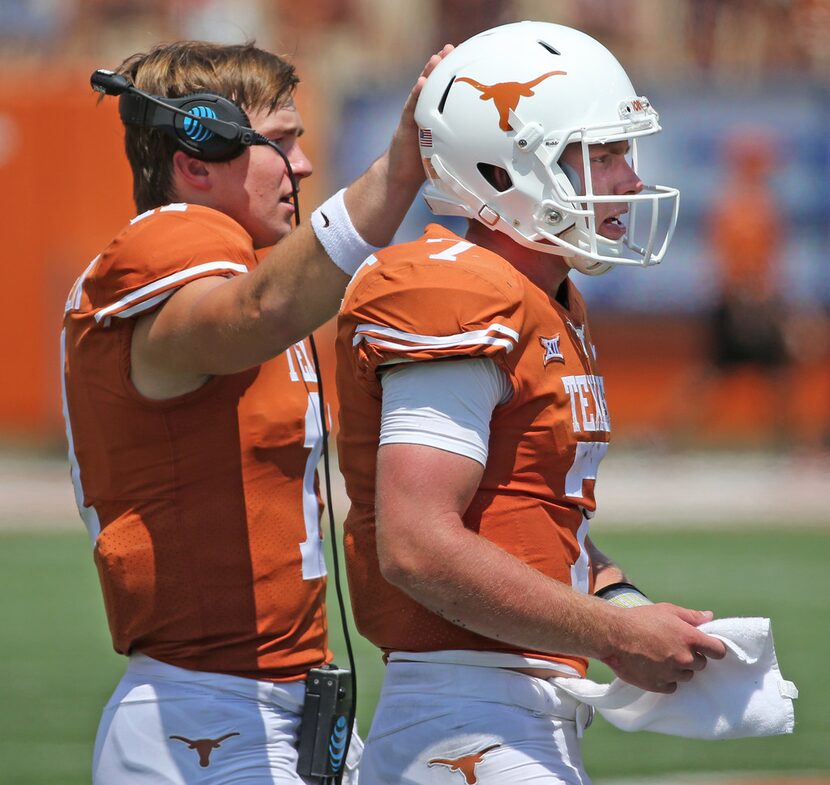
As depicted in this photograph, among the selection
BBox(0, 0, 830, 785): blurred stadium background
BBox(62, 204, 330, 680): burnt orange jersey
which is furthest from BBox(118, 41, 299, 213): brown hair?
BBox(0, 0, 830, 785): blurred stadium background

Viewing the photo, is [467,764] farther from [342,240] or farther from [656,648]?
[342,240]

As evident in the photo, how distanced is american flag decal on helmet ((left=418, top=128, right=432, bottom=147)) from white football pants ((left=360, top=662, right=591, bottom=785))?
874 mm

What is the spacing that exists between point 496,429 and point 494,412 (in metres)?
0.03

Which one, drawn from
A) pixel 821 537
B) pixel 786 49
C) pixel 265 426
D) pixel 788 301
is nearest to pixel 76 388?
pixel 265 426

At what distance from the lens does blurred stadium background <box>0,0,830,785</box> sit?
12.3m

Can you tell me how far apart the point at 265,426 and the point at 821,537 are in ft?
25.4

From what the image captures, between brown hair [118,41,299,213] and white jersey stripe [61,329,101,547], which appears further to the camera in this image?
brown hair [118,41,299,213]

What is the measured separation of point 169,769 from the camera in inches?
105

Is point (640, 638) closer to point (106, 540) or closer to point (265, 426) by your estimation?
point (265, 426)

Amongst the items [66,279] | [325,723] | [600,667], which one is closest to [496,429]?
[325,723]

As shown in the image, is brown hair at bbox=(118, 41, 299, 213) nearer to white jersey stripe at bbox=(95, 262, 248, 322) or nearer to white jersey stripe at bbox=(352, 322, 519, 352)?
white jersey stripe at bbox=(95, 262, 248, 322)

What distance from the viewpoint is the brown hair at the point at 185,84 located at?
2.99 meters

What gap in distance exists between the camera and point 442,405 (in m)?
2.23

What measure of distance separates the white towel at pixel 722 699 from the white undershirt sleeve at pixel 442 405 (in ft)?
1.53
